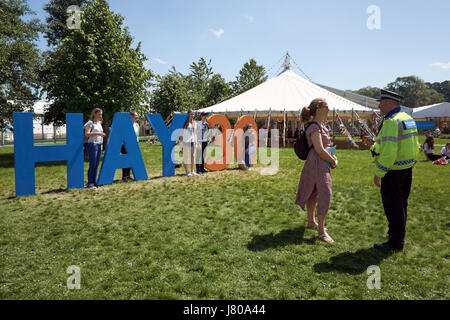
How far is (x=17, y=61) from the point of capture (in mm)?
18594

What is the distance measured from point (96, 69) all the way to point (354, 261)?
15.7 m

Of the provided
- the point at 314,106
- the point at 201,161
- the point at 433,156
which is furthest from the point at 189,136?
the point at 433,156

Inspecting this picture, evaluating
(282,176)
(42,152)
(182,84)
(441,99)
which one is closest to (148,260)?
(42,152)

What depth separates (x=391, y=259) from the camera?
362 centimetres

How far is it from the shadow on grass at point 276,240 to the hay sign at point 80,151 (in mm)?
5111

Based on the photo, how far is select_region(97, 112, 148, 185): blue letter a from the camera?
7734 millimetres

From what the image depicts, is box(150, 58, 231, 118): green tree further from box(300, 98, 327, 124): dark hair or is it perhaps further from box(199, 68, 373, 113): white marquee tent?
box(300, 98, 327, 124): dark hair

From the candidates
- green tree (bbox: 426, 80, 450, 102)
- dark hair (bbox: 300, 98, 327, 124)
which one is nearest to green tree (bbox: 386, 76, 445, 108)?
green tree (bbox: 426, 80, 450, 102)

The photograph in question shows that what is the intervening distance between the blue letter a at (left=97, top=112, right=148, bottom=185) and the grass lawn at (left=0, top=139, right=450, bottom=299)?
2.63ft

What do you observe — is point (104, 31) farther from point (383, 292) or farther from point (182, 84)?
point (182, 84)

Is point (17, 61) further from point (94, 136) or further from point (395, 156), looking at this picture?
point (395, 156)

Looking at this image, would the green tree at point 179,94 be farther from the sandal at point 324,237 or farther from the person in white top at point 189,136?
the sandal at point 324,237

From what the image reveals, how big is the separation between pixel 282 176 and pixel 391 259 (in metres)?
5.71

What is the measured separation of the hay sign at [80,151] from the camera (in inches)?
257
